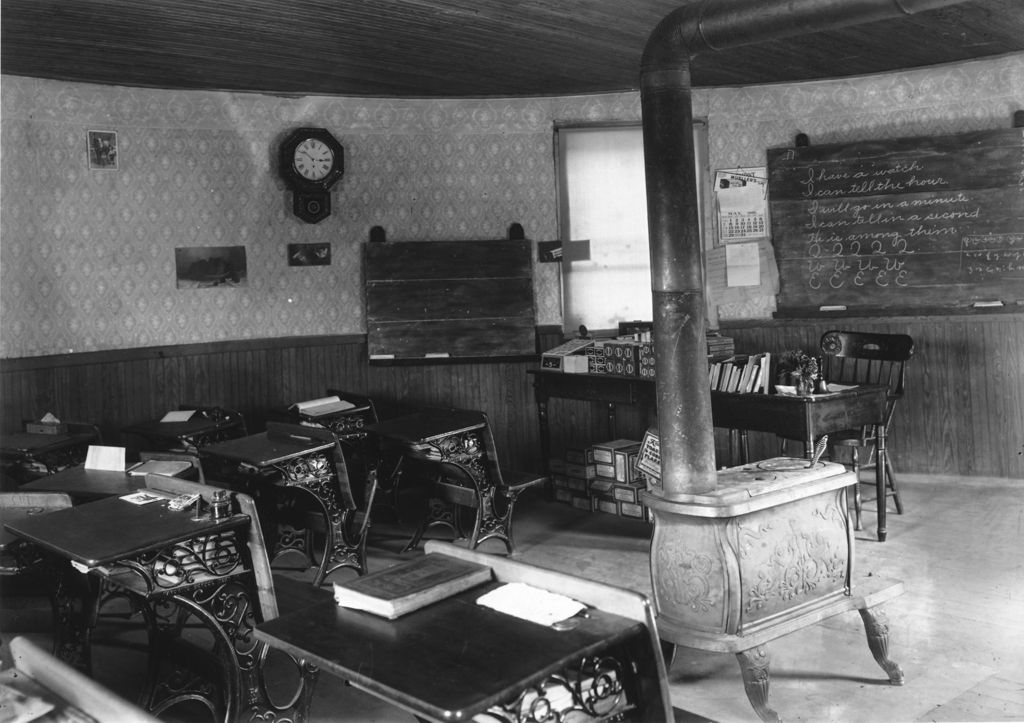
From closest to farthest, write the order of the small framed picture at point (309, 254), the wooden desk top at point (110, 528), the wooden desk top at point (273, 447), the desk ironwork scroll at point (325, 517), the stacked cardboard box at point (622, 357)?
the wooden desk top at point (110, 528) → the wooden desk top at point (273, 447) → the desk ironwork scroll at point (325, 517) → the stacked cardboard box at point (622, 357) → the small framed picture at point (309, 254)

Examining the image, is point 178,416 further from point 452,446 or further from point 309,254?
point 452,446

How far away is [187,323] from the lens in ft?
23.6

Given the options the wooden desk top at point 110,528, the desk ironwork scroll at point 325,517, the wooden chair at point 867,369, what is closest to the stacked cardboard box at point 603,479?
the wooden chair at point 867,369

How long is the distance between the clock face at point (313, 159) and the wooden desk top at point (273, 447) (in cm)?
269

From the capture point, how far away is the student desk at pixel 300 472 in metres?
5.11

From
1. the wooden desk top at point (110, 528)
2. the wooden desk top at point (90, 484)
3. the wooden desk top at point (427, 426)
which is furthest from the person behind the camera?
the wooden desk top at point (427, 426)

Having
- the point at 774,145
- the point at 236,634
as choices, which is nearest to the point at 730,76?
the point at 774,145

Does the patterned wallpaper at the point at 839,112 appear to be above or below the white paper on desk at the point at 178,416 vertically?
above

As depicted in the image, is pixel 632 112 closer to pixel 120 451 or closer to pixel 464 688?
pixel 120 451

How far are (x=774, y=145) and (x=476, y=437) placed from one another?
12.3ft

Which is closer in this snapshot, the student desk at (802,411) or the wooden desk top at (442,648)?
the wooden desk top at (442,648)

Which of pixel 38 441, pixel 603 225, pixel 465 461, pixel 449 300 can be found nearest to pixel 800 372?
pixel 465 461

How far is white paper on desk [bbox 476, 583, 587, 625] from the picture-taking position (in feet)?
8.13

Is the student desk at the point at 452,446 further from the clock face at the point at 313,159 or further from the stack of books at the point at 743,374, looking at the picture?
the clock face at the point at 313,159
